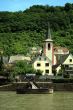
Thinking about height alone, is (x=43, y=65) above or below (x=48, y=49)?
below

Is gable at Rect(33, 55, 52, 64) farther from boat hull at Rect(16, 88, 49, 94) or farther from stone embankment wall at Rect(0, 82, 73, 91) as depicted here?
boat hull at Rect(16, 88, 49, 94)

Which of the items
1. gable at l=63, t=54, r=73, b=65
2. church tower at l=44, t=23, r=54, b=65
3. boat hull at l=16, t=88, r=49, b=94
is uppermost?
church tower at l=44, t=23, r=54, b=65

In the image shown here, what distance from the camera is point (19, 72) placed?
4449 inches

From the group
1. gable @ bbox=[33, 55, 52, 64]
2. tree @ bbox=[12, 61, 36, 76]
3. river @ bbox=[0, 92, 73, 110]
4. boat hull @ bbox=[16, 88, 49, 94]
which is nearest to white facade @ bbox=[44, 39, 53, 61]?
gable @ bbox=[33, 55, 52, 64]

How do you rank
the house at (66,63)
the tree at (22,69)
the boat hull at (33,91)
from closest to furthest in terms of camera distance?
the boat hull at (33,91) → the tree at (22,69) → the house at (66,63)

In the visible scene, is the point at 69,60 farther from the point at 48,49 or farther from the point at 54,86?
the point at 54,86

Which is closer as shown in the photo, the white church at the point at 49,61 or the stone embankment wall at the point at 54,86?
the stone embankment wall at the point at 54,86

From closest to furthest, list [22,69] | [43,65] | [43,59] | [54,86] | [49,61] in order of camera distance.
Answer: [54,86] → [22,69] → [49,61] → [43,65] → [43,59]

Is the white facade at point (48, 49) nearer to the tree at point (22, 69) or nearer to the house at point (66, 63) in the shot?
the house at point (66, 63)

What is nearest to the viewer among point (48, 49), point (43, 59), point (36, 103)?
point (36, 103)

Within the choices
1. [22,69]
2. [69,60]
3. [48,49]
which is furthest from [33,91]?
[48,49]

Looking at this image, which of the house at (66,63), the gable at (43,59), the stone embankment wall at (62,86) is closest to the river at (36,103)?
the stone embankment wall at (62,86)

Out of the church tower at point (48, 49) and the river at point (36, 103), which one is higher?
the church tower at point (48, 49)

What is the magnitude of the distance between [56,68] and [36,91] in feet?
144
